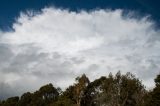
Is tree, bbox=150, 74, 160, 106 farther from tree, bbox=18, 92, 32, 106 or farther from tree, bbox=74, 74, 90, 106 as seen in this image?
tree, bbox=18, 92, 32, 106

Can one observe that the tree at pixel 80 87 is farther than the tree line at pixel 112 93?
Yes

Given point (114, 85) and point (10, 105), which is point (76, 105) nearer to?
point (114, 85)

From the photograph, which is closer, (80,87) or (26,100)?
(80,87)

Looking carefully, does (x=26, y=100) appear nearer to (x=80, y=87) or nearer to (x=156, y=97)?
(x=80, y=87)

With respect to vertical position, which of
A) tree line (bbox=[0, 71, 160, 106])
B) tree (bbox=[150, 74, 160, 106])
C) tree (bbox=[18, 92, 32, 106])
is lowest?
tree (bbox=[150, 74, 160, 106])

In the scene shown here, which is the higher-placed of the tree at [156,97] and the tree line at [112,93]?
the tree line at [112,93]

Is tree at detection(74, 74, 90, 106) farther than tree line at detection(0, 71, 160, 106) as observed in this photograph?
Yes

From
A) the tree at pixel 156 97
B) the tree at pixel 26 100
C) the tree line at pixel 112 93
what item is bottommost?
the tree at pixel 156 97

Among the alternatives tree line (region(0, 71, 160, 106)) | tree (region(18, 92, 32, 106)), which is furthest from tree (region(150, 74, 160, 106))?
tree (region(18, 92, 32, 106))

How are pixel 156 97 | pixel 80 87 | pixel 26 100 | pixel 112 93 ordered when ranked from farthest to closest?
pixel 26 100 < pixel 80 87 < pixel 112 93 < pixel 156 97

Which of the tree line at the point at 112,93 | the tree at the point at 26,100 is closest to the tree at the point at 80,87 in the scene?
the tree line at the point at 112,93

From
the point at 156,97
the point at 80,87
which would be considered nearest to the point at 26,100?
the point at 80,87

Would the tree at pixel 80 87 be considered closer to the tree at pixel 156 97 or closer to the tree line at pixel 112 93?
the tree line at pixel 112 93

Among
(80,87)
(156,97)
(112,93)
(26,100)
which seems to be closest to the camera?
(156,97)
